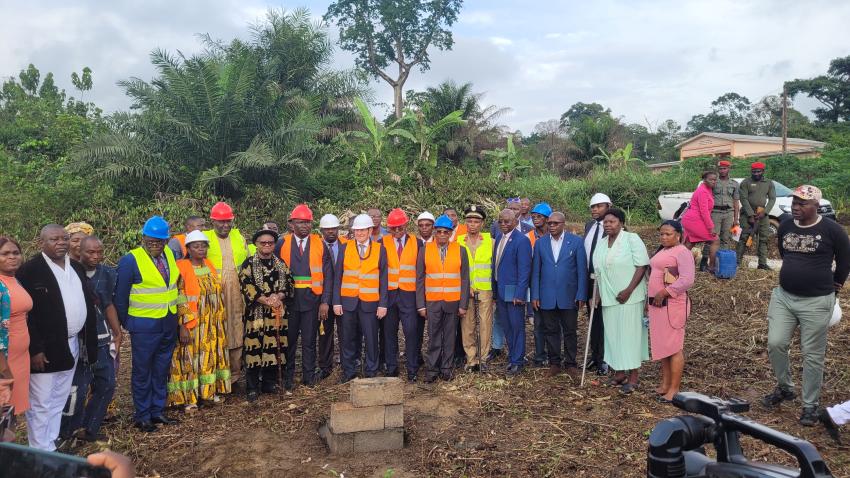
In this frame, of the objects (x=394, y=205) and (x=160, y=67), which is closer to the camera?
(x=160, y=67)

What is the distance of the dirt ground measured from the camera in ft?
13.5

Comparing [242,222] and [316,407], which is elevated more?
[242,222]

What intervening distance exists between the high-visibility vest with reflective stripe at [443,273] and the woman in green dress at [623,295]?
4.88 feet

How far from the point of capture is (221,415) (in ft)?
17.0

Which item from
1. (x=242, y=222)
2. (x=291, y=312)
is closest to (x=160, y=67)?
(x=242, y=222)

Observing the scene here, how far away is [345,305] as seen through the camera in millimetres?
6020

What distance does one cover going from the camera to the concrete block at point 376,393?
175 inches

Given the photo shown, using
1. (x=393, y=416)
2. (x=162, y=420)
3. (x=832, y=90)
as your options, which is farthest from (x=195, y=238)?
(x=832, y=90)

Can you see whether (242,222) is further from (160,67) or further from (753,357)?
(753,357)

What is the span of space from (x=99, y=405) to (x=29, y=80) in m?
37.3

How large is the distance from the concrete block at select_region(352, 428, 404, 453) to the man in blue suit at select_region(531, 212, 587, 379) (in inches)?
87.2

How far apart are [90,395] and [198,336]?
3.16ft

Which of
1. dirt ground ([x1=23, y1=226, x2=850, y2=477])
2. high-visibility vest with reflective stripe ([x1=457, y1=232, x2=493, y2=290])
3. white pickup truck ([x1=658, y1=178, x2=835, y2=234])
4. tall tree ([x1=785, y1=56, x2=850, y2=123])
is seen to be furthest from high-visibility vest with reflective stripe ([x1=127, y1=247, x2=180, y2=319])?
tall tree ([x1=785, y1=56, x2=850, y2=123])

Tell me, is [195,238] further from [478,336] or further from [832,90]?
[832,90]
